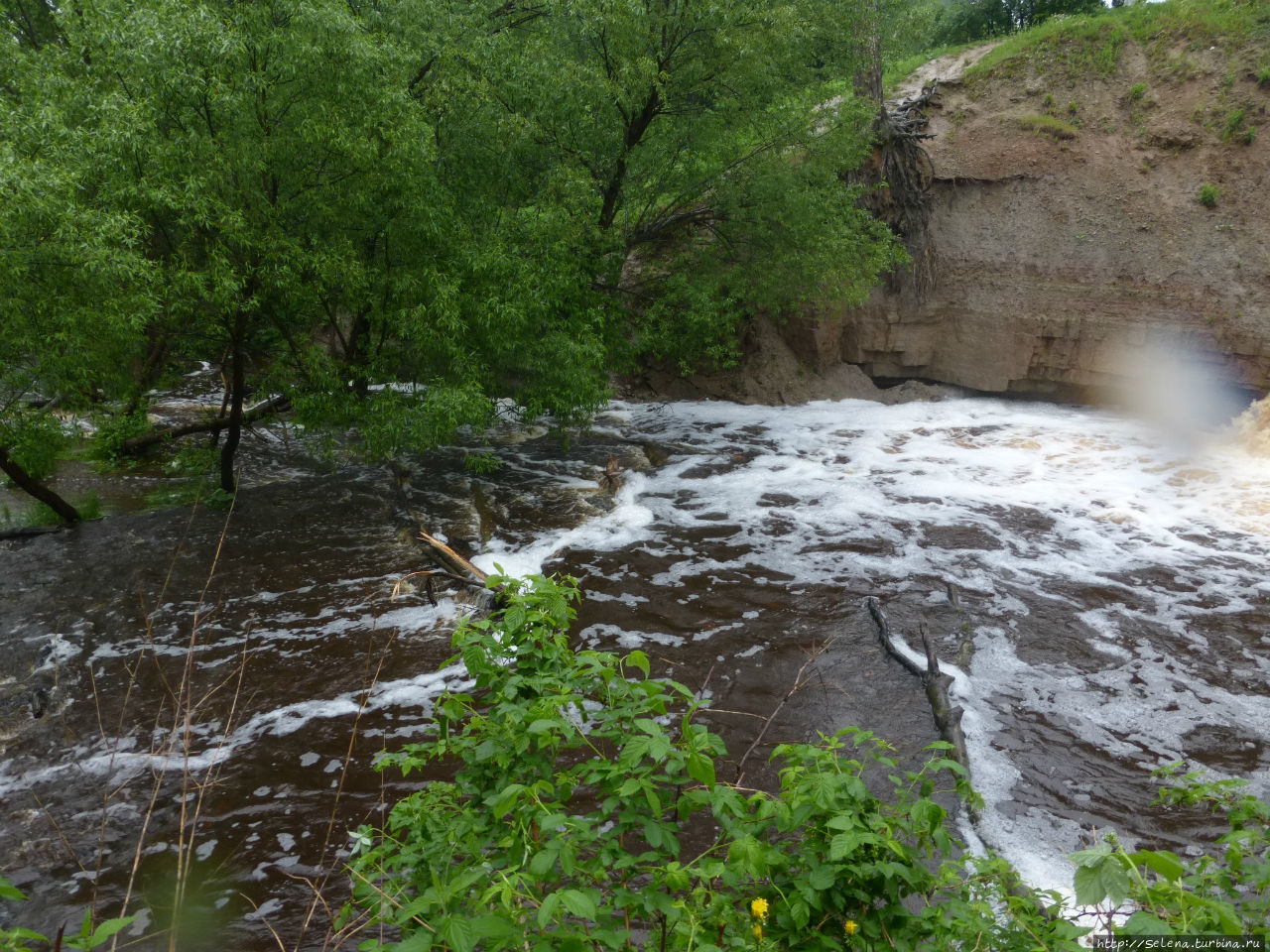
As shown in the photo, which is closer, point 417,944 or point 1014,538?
point 417,944

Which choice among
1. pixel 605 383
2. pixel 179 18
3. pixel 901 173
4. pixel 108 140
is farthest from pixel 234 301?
pixel 901 173

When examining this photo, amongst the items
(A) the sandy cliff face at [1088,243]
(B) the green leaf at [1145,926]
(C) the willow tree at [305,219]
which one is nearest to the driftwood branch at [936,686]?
(B) the green leaf at [1145,926]

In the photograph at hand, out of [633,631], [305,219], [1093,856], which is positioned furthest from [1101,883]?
[305,219]

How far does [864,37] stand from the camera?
46.6 ft

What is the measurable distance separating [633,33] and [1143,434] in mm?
11729

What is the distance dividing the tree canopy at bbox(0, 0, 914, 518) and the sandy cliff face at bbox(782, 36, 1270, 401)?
13.2 feet

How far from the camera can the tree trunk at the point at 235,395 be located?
363 inches

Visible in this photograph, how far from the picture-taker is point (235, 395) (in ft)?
33.4

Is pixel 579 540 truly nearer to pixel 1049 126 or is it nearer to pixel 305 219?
pixel 305 219

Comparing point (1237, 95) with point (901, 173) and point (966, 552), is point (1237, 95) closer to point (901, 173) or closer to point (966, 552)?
point (901, 173)

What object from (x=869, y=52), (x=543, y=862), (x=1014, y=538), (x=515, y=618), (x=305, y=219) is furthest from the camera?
(x=869, y=52)

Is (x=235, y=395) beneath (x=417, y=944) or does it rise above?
beneath

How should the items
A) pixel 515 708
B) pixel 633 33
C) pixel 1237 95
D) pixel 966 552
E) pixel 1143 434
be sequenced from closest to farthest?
1. pixel 515 708
2. pixel 966 552
3. pixel 633 33
4. pixel 1143 434
5. pixel 1237 95

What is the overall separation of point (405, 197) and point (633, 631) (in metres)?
5.98
